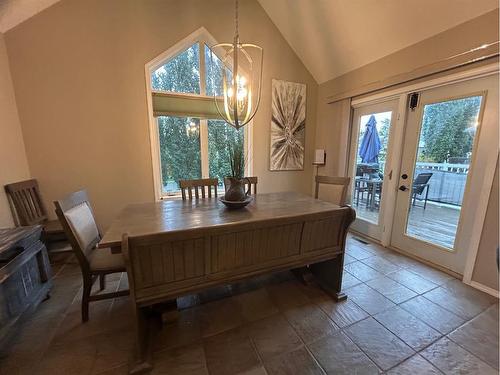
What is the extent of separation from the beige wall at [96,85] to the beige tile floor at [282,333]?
1.30 m

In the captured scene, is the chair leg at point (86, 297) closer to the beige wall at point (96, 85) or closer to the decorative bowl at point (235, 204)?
Result: the decorative bowl at point (235, 204)

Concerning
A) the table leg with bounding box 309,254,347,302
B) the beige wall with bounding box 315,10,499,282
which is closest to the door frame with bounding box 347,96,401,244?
the beige wall with bounding box 315,10,499,282

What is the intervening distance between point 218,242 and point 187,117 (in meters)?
2.32

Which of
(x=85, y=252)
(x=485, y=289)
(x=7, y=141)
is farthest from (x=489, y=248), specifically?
(x=7, y=141)

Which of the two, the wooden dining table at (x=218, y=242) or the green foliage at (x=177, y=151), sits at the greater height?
the green foliage at (x=177, y=151)

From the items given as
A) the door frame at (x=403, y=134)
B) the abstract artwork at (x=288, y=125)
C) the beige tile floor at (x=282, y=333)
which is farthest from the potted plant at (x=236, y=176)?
the door frame at (x=403, y=134)

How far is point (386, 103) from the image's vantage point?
2.78 m

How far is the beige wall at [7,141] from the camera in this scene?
207 centimetres

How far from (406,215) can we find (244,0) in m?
3.80

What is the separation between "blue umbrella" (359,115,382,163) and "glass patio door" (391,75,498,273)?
41 cm

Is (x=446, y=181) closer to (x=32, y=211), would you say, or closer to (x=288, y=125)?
(x=288, y=125)

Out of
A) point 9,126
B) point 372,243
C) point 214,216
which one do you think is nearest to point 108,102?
point 9,126

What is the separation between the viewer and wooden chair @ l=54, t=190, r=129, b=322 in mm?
1458

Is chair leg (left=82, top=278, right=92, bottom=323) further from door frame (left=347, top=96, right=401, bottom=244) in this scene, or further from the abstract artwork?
door frame (left=347, top=96, right=401, bottom=244)
